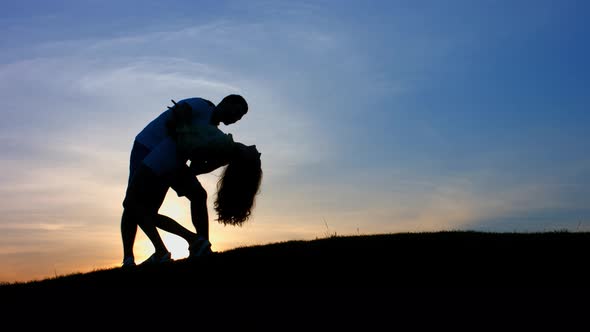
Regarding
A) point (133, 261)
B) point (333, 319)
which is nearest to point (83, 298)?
point (133, 261)

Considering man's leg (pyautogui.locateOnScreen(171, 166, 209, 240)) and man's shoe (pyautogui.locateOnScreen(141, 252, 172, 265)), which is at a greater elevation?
man's leg (pyautogui.locateOnScreen(171, 166, 209, 240))

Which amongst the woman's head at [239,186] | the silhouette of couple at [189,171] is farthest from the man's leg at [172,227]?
the woman's head at [239,186]

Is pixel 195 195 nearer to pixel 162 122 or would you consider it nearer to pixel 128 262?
pixel 162 122

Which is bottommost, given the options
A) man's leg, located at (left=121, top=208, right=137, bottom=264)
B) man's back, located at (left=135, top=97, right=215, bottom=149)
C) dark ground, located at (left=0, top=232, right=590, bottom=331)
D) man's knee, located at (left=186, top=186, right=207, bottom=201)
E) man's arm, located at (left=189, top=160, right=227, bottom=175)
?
dark ground, located at (left=0, top=232, right=590, bottom=331)

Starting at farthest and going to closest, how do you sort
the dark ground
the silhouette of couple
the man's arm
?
the man's arm → the silhouette of couple → the dark ground

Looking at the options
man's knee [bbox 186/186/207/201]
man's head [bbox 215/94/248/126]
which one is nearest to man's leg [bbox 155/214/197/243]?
man's knee [bbox 186/186/207/201]

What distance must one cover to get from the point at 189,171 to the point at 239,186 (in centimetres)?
83

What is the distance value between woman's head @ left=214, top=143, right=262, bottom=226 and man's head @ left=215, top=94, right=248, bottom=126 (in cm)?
45

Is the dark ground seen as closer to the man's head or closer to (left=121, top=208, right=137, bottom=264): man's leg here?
(left=121, top=208, right=137, bottom=264): man's leg

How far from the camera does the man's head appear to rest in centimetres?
1084

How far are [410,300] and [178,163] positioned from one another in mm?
4583

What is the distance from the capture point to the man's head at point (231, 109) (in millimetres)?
10836

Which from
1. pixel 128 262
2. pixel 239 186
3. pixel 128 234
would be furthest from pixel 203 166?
pixel 128 262

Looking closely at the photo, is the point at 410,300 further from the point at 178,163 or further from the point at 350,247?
the point at 178,163
